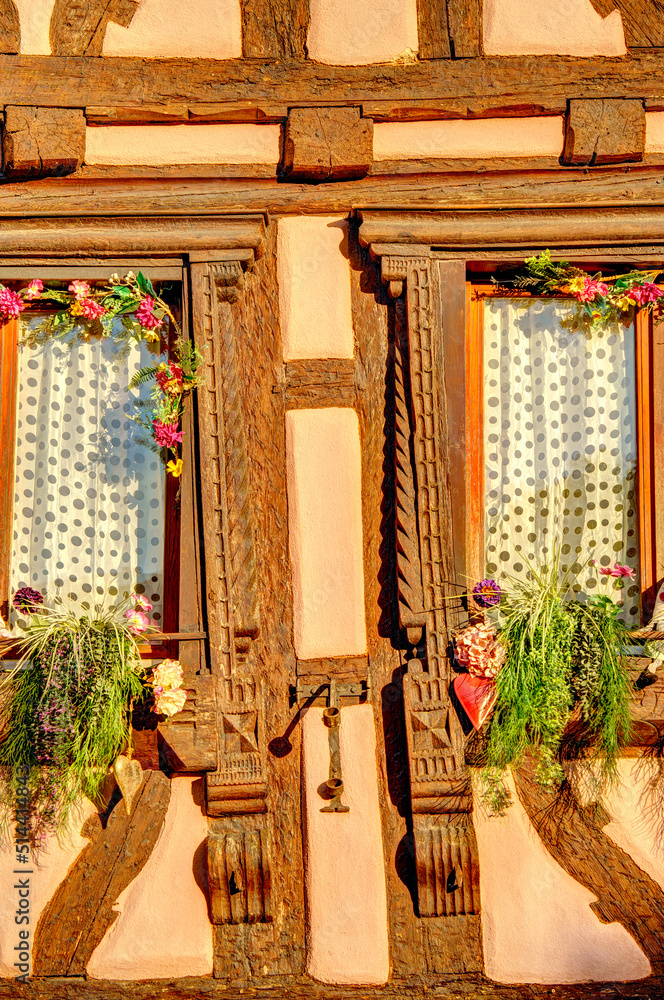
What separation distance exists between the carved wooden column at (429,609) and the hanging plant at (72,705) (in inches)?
40.3

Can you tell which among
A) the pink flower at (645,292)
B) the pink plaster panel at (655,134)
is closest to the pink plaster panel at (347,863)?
the pink flower at (645,292)

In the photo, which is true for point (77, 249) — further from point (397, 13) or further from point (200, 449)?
point (397, 13)

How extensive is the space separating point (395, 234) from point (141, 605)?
1957mm

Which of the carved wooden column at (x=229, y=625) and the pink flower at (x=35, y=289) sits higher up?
the pink flower at (x=35, y=289)

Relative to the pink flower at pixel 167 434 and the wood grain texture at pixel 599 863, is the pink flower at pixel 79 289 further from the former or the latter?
the wood grain texture at pixel 599 863

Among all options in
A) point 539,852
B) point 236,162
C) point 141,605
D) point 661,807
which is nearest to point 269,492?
point 141,605

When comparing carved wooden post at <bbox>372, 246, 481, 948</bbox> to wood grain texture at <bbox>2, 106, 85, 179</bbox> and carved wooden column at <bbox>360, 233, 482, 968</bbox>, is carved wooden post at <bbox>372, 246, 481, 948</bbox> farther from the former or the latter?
wood grain texture at <bbox>2, 106, 85, 179</bbox>

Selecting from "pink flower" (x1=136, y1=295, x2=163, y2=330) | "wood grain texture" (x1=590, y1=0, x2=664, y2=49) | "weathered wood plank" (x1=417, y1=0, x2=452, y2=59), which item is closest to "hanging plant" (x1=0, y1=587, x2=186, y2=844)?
"pink flower" (x1=136, y1=295, x2=163, y2=330)

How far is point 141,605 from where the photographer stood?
12.2 ft

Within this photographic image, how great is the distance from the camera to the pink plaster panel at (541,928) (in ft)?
11.8

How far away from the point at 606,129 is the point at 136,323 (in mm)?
2314

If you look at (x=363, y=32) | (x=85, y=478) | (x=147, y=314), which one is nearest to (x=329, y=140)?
(x=363, y=32)

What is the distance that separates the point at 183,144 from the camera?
4008mm

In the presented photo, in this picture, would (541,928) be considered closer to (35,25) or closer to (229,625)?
(229,625)
